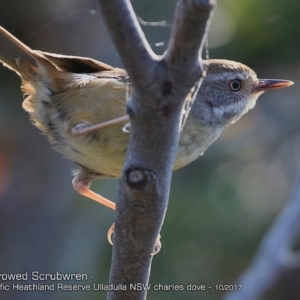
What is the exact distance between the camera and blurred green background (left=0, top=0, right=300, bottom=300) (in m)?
5.56

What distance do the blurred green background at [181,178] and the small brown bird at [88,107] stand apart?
1.87m

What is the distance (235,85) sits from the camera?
3934 mm

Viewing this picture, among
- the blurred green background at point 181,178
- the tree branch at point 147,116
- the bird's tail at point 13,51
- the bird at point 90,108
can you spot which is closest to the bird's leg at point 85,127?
the bird at point 90,108

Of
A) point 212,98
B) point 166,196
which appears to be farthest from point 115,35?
point 212,98

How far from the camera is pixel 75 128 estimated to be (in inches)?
127

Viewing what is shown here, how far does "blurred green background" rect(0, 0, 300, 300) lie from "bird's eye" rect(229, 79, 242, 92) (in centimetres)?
177

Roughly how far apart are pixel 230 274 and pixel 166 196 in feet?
12.3

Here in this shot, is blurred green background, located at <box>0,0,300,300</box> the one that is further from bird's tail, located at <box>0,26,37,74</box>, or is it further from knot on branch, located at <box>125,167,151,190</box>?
knot on branch, located at <box>125,167,151,190</box>

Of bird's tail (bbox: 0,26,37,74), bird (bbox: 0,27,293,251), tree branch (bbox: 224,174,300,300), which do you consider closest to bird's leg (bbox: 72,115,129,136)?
bird (bbox: 0,27,293,251)

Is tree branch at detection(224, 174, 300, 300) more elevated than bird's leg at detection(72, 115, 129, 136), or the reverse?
bird's leg at detection(72, 115, 129, 136)

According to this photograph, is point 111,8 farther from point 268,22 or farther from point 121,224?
point 268,22

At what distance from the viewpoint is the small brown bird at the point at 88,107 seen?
A: 323 cm

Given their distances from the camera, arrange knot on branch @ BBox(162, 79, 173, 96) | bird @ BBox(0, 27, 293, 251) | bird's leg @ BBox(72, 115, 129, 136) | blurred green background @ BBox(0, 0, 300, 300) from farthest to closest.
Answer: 1. blurred green background @ BBox(0, 0, 300, 300)
2. bird @ BBox(0, 27, 293, 251)
3. bird's leg @ BBox(72, 115, 129, 136)
4. knot on branch @ BBox(162, 79, 173, 96)

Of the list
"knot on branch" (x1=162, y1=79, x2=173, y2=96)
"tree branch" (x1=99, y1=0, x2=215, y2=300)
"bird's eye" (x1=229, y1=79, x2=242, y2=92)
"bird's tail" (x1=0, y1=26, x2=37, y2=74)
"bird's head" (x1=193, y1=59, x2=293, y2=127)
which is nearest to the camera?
"tree branch" (x1=99, y1=0, x2=215, y2=300)
